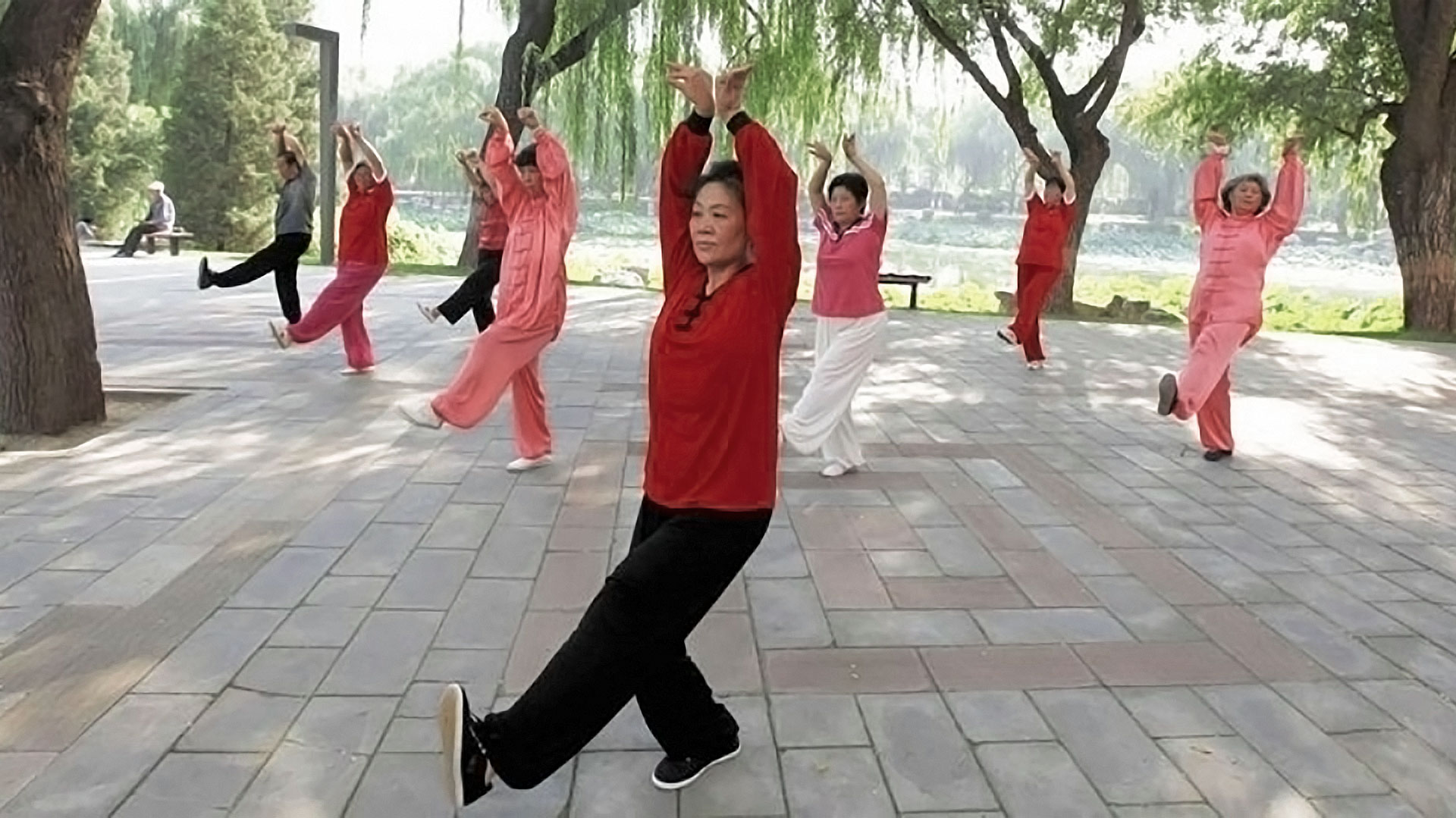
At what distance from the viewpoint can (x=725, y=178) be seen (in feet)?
8.21

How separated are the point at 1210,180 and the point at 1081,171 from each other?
11052 mm

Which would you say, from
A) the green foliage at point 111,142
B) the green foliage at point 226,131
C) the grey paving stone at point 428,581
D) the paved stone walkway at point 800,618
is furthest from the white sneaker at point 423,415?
the green foliage at point 111,142

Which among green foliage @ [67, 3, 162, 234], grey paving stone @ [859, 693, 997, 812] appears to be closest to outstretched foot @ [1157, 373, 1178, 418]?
grey paving stone @ [859, 693, 997, 812]

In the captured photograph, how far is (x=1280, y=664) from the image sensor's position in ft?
11.6

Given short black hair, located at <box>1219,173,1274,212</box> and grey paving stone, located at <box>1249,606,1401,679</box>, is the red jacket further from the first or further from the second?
short black hair, located at <box>1219,173,1274,212</box>

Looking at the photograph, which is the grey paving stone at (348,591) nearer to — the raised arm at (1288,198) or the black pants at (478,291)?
the black pants at (478,291)

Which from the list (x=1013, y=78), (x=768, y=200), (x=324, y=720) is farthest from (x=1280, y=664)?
(x=1013, y=78)

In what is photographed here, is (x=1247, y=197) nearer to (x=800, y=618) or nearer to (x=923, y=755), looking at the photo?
(x=800, y=618)

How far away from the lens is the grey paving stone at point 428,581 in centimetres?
381

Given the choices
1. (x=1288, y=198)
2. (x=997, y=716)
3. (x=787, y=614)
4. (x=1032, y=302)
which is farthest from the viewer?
(x=1032, y=302)

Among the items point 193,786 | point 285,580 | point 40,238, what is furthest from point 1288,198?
point 40,238

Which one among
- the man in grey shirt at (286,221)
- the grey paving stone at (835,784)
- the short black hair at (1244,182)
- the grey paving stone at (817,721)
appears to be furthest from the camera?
the man in grey shirt at (286,221)

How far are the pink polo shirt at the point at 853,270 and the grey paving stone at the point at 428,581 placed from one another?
2.23 meters

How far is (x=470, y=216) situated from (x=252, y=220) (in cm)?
1554
